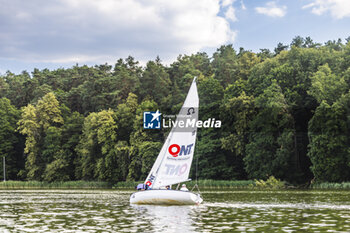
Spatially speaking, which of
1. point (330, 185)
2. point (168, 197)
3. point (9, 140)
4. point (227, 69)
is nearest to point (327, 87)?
point (330, 185)

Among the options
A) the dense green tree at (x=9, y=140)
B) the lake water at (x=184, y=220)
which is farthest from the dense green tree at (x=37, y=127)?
the lake water at (x=184, y=220)

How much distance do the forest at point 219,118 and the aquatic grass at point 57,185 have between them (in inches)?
83.4

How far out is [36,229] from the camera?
819 inches

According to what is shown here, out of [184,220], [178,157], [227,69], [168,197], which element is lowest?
[184,220]

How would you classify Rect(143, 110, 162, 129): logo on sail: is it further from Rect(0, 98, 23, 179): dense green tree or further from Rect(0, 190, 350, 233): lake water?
Rect(0, 190, 350, 233): lake water

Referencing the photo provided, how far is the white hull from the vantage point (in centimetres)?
3231

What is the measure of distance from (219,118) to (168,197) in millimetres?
50171

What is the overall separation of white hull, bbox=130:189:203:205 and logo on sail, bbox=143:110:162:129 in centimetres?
5498

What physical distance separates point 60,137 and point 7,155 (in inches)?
543

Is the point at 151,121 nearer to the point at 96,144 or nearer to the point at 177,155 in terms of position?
the point at 96,144

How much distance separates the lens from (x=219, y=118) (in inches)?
3219

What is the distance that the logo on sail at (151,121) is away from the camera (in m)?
88.4

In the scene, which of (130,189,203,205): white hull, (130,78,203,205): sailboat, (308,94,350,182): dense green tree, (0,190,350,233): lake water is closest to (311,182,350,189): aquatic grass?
(308,94,350,182): dense green tree

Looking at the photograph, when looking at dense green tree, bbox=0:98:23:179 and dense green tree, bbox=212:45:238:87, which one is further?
dense green tree, bbox=0:98:23:179
